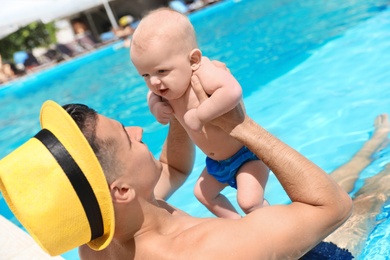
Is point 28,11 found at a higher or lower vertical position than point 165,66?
lower

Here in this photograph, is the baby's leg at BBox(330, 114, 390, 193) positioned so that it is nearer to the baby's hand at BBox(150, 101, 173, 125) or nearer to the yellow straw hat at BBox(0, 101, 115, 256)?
the baby's hand at BBox(150, 101, 173, 125)

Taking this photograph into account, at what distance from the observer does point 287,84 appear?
8.31 m

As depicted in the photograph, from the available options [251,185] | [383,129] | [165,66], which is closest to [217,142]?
[251,185]

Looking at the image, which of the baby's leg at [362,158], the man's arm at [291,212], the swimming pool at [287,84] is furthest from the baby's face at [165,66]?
the baby's leg at [362,158]

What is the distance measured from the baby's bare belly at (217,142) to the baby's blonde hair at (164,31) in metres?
0.50

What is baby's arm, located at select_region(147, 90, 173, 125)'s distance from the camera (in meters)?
2.75

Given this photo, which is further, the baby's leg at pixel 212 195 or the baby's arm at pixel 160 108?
the baby's leg at pixel 212 195

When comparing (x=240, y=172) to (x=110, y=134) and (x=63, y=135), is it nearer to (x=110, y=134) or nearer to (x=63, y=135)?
(x=110, y=134)

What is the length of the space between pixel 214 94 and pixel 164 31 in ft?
1.47

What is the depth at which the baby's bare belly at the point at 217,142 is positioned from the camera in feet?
9.02

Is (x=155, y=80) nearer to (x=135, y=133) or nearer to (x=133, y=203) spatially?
(x=135, y=133)

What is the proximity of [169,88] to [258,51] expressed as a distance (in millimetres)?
9406

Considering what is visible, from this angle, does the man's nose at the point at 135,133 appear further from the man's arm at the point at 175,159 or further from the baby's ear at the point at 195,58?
the man's arm at the point at 175,159

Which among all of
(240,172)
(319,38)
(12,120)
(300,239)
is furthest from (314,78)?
(12,120)
